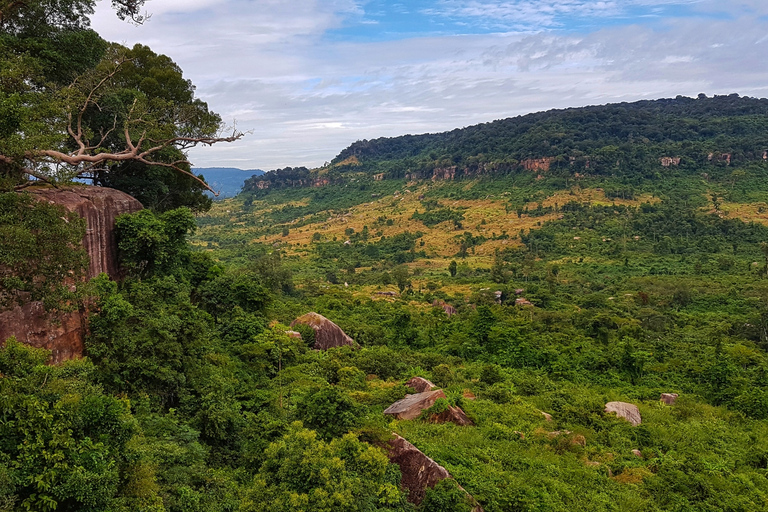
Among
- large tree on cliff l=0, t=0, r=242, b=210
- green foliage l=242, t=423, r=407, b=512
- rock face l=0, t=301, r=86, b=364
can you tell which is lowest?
green foliage l=242, t=423, r=407, b=512

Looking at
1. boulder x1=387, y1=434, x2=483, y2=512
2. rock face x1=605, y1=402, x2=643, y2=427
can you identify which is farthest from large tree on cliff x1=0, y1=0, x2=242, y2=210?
rock face x1=605, y1=402, x2=643, y2=427

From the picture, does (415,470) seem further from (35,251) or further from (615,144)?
(615,144)

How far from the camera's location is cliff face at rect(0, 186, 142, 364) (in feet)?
30.9

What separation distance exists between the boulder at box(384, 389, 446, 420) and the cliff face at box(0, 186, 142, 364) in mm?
8957

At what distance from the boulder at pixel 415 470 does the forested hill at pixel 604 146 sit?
98.1m

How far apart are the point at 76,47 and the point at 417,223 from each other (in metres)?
75.1

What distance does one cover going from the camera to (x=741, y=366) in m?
21.0

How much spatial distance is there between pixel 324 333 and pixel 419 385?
6.57 metres

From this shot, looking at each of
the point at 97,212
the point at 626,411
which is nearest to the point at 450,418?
the point at 626,411

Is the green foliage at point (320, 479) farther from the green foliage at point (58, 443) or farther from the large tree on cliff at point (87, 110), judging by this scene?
the large tree on cliff at point (87, 110)

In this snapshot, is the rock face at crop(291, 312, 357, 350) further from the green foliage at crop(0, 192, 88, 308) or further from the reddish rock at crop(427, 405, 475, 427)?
the green foliage at crop(0, 192, 88, 308)

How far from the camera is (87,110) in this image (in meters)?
14.4

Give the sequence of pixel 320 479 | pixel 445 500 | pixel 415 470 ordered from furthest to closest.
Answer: pixel 415 470
pixel 445 500
pixel 320 479

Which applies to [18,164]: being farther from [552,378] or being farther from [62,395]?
[552,378]
